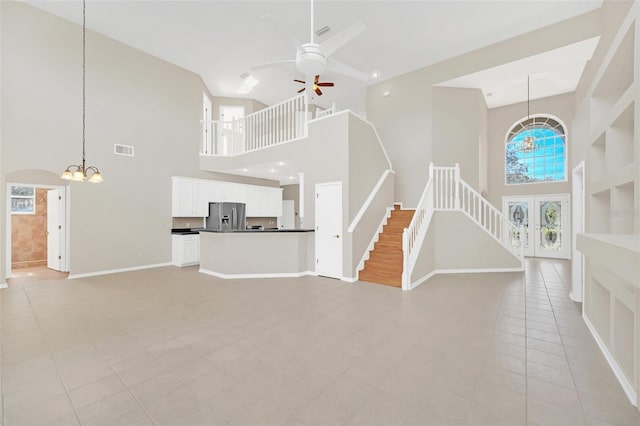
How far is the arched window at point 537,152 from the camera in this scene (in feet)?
29.1

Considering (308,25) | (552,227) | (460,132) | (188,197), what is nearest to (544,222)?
(552,227)

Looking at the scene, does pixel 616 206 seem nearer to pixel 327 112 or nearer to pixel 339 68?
pixel 339 68

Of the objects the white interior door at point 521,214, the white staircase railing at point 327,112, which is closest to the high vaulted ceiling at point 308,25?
the white staircase railing at point 327,112

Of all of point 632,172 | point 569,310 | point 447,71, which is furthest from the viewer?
point 447,71

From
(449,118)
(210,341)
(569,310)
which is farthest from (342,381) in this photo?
(449,118)

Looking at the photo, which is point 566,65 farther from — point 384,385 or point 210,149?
point 210,149

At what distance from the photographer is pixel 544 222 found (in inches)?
353

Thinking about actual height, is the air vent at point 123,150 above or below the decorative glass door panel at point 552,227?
above

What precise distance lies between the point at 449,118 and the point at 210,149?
7.44 meters

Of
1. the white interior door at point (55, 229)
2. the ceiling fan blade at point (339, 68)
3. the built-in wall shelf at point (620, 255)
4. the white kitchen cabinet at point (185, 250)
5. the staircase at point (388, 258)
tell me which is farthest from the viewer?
the white kitchen cabinet at point (185, 250)

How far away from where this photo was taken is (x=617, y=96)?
2.97 m

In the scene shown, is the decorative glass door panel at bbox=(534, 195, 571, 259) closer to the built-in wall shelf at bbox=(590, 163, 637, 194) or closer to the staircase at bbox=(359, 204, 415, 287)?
the staircase at bbox=(359, 204, 415, 287)

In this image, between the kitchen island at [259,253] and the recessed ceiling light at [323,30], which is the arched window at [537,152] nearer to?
the recessed ceiling light at [323,30]

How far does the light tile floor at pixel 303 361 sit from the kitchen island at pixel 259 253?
1.31 m
